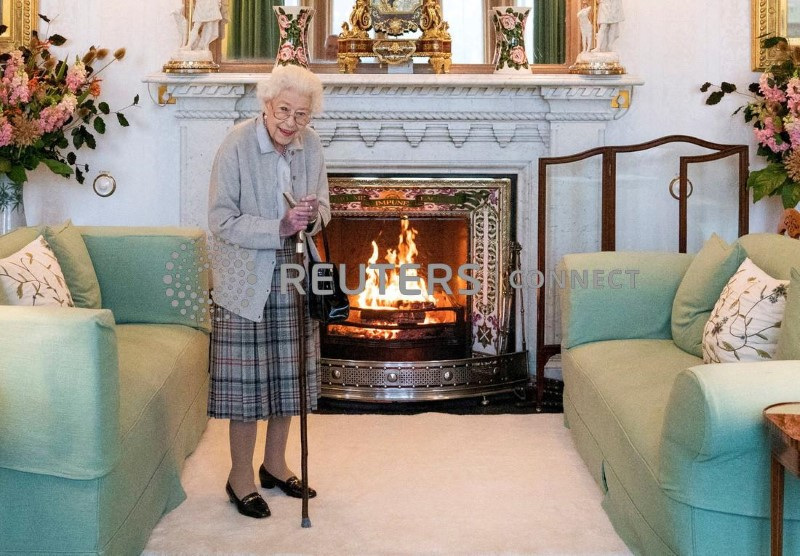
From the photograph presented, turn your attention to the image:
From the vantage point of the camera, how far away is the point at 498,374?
4.50 m

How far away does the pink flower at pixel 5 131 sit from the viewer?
4020mm

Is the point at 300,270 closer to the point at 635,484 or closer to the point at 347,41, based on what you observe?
the point at 635,484

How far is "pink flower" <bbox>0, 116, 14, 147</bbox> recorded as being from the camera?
13.2 ft

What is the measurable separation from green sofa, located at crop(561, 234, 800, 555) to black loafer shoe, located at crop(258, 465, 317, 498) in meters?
Result: 0.93

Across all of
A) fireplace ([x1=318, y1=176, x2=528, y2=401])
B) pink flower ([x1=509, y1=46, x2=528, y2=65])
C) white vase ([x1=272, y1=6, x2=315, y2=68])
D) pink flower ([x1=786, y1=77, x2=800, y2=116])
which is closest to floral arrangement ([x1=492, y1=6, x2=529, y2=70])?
pink flower ([x1=509, y1=46, x2=528, y2=65])

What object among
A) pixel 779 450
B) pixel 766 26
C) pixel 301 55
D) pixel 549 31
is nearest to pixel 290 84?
pixel 779 450

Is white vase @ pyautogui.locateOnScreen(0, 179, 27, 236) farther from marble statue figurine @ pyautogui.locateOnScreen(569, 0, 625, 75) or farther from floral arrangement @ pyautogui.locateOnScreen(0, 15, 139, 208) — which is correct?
marble statue figurine @ pyautogui.locateOnScreen(569, 0, 625, 75)

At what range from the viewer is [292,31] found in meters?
4.54

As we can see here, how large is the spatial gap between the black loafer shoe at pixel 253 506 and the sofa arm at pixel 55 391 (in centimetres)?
73

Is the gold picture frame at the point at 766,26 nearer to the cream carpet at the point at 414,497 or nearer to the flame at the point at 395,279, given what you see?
the flame at the point at 395,279

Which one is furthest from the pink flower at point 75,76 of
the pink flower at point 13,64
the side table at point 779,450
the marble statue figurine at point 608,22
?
Result: the side table at point 779,450

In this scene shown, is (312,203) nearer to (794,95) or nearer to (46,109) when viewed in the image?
(46,109)

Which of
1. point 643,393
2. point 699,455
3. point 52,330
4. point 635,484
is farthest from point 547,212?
point 52,330

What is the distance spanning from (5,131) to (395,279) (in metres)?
1.85
